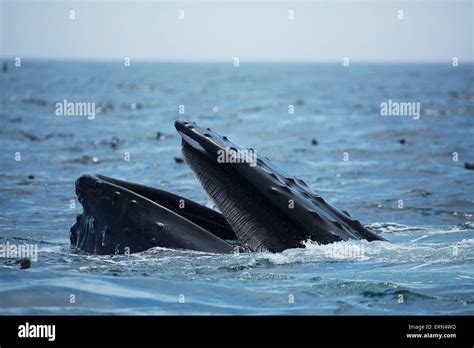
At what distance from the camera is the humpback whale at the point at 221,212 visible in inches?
336

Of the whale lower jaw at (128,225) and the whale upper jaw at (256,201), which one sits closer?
the whale upper jaw at (256,201)

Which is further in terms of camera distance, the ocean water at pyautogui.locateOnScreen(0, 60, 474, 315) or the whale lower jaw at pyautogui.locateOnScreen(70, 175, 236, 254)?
the whale lower jaw at pyautogui.locateOnScreen(70, 175, 236, 254)

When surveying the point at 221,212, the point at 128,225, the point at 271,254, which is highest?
the point at 221,212

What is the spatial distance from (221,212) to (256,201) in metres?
0.36

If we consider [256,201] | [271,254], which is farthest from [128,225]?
[271,254]

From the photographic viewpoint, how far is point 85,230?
30.7 feet

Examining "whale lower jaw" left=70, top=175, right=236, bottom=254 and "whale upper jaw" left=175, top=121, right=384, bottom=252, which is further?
"whale lower jaw" left=70, top=175, right=236, bottom=254

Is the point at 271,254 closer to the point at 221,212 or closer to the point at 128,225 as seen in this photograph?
the point at 221,212

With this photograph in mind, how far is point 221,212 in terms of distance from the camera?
874 centimetres

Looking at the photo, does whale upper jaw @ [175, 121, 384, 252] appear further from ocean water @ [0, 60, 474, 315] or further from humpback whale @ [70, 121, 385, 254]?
ocean water @ [0, 60, 474, 315]

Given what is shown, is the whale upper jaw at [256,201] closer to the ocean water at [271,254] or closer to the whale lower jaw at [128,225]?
the ocean water at [271,254]

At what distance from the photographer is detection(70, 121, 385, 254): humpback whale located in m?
8.52

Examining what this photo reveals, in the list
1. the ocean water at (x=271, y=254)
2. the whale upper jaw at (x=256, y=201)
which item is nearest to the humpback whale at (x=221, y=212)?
the whale upper jaw at (x=256, y=201)

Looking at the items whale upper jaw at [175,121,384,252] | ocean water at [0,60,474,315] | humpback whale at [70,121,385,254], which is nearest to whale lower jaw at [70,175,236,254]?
humpback whale at [70,121,385,254]
